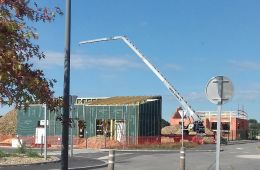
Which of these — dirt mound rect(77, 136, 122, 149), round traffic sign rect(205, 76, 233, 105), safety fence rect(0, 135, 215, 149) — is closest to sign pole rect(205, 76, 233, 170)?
round traffic sign rect(205, 76, 233, 105)

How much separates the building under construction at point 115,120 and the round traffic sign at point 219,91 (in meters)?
36.2

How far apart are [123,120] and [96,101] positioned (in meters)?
8.84

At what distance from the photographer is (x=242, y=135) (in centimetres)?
9331

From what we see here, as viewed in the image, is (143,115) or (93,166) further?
(143,115)

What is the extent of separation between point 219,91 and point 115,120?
39.2 metres

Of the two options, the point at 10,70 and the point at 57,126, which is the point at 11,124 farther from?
the point at 10,70

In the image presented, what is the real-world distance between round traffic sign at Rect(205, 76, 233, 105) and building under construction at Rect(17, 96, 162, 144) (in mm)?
36169

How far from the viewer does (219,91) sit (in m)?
13.2

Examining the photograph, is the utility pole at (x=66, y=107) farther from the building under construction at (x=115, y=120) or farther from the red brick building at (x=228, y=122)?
the red brick building at (x=228, y=122)

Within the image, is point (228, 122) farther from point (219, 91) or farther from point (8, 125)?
point (219, 91)

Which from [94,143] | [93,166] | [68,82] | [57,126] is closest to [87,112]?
[57,126]

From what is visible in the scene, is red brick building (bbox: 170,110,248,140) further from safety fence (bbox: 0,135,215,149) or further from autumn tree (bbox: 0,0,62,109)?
autumn tree (bbox: 0,0,62,109)

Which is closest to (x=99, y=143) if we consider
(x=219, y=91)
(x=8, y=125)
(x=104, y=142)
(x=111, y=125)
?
(x=104, y=142)

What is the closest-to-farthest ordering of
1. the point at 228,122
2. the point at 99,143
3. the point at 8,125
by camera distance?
the point at 99,143 → the point at 8,125 → the point at 228,122
